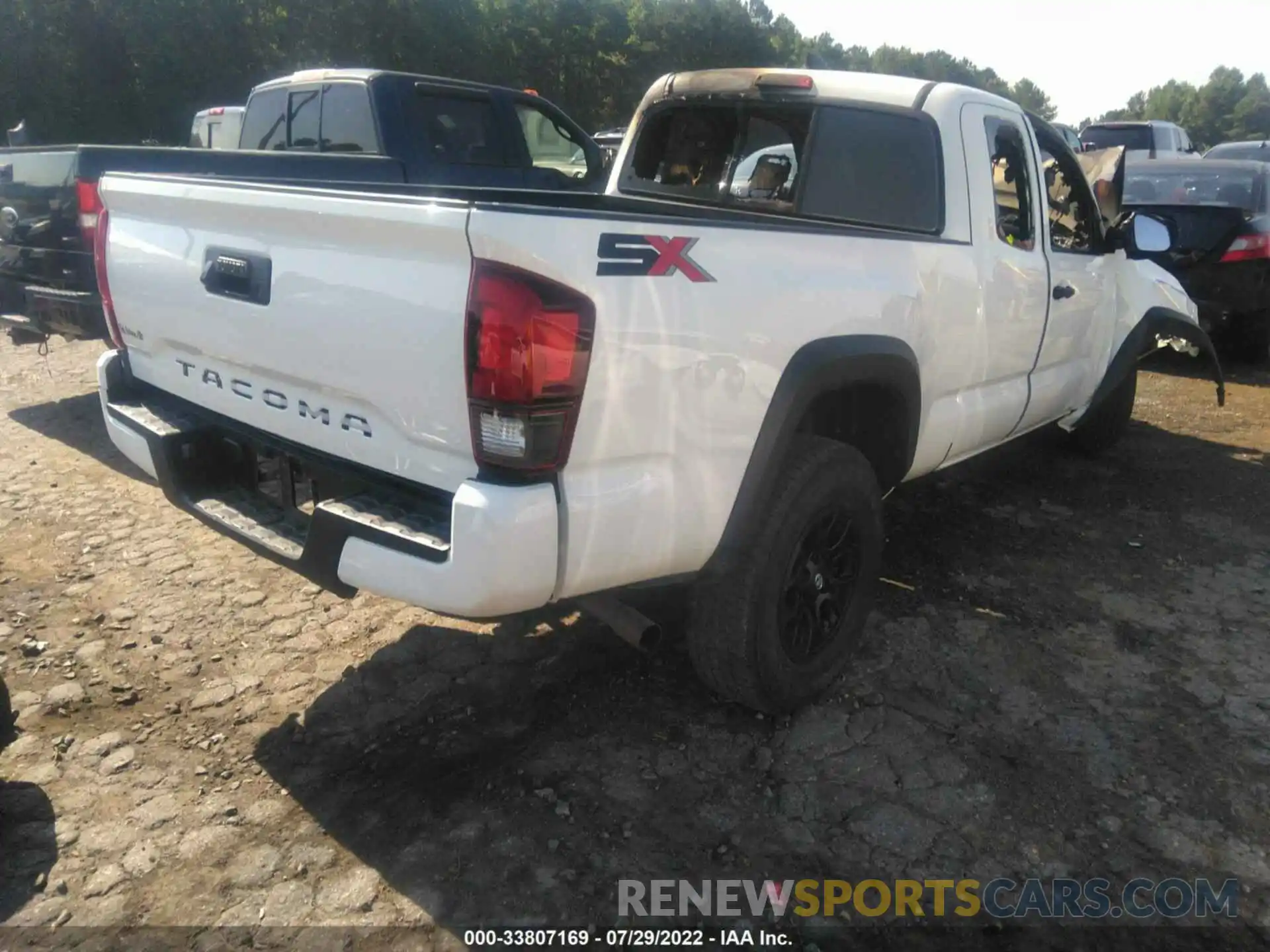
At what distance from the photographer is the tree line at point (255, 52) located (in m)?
21.8

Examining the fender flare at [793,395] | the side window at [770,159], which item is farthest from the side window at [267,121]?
the fender flare at [793,395]

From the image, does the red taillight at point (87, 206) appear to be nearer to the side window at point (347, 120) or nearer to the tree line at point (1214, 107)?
the side window at point (347, 120)

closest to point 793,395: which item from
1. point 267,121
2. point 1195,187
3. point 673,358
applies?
point 673,358

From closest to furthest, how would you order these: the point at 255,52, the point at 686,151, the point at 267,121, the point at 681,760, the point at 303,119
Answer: the point at 681,760
the point at 686,151
the point at 303,119
the point at 267,121
the point at 255,52

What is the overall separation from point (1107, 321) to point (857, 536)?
2573 mm

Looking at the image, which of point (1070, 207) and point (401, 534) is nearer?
point (401, 534)

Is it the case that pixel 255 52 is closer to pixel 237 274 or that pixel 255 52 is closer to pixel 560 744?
pixel 237 274

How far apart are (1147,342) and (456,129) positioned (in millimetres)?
4824

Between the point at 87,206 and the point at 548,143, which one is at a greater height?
the point at 548,143

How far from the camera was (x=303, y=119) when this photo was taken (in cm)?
751

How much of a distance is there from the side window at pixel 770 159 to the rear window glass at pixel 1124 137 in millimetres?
13835

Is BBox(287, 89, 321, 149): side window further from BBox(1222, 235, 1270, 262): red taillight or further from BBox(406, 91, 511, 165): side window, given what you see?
BBox(1222, 235, 1270, 262): red taillight

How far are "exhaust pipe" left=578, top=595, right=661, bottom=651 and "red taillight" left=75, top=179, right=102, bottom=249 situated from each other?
161 inches

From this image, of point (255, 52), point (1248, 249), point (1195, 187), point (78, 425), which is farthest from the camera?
point (255, 52)
